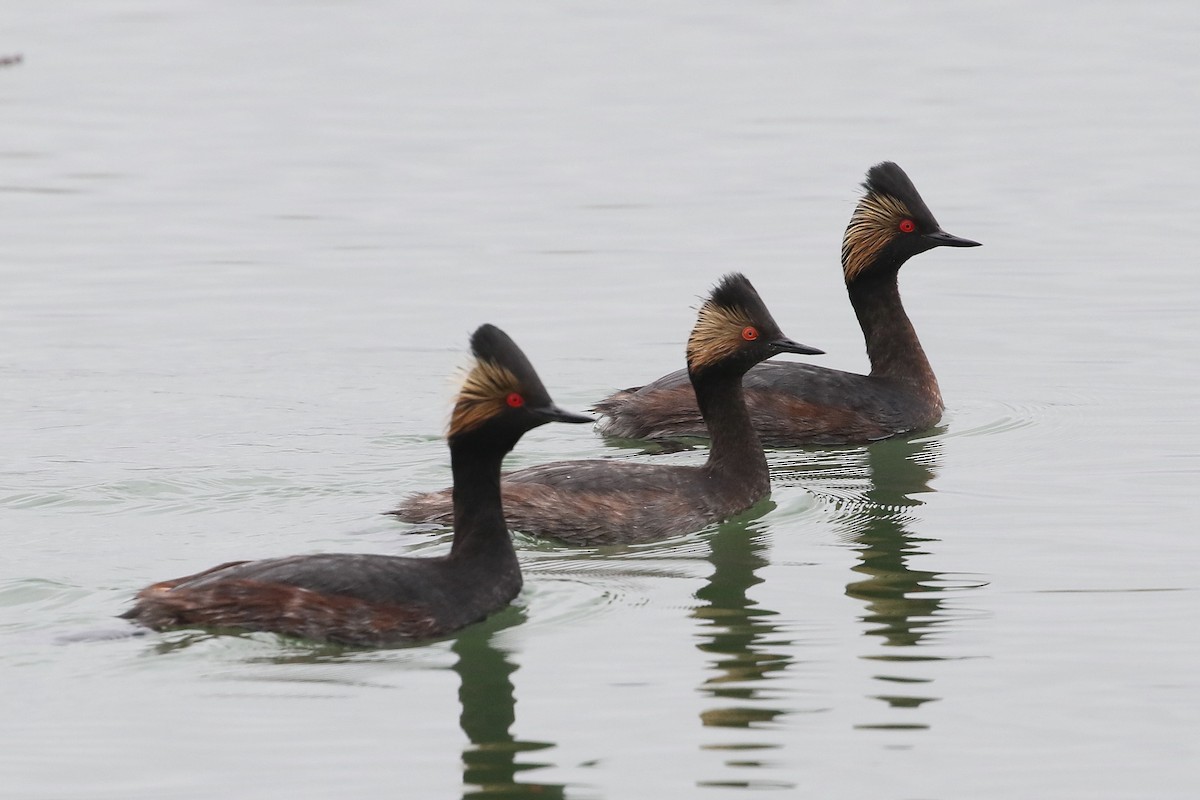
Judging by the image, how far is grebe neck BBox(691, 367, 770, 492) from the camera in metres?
14.4

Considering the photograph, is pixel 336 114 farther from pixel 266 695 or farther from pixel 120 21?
pixel 266 695

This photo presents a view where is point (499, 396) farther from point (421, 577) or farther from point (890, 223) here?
point (890, 223)

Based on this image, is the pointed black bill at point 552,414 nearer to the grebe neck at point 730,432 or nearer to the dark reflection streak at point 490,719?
the dark reflection streak at point 490,719

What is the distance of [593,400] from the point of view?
17734mm

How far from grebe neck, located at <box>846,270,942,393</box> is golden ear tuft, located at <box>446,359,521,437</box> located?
21.7 feet

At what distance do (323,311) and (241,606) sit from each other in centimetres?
1037

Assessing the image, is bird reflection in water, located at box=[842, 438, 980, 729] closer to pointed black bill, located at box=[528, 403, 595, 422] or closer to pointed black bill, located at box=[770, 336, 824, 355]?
pointed black bill, located at box=[770, 336, 824, 355]

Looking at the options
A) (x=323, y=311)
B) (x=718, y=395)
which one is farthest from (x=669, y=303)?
(x=718, y=395)

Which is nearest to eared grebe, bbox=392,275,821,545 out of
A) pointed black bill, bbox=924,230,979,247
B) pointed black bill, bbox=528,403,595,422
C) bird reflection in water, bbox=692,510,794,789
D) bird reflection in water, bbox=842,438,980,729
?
bird reflection in water, bbox=692,510,794,789

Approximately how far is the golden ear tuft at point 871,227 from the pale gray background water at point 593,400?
1524 mm

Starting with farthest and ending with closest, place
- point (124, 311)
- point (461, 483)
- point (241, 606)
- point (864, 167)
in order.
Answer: point (864, 167), point (124, 311), point (461, 483), point (241, 606)

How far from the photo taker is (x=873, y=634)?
11445 millimetres

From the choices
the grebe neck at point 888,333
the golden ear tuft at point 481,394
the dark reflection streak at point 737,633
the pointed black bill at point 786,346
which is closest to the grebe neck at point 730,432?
the pointed black bill at point 786,346

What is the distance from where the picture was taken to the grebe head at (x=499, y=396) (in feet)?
37.0
